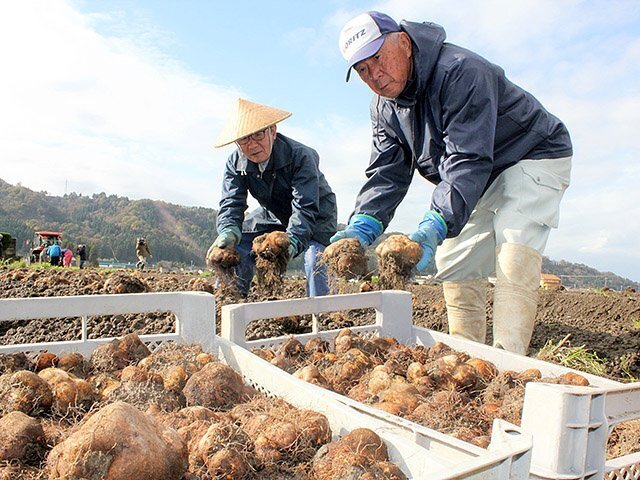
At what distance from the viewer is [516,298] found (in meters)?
3.19

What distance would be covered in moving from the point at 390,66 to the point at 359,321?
11.1 feet

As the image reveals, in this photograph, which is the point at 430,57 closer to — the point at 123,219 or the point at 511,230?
the point at 511,230

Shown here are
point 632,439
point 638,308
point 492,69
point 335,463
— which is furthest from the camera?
point 638,308

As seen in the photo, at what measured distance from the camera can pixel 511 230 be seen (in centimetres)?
328

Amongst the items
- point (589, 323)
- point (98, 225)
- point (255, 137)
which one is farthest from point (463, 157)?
point (98, 225)

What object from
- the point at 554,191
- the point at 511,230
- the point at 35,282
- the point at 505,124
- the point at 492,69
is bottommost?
the point at 35,282

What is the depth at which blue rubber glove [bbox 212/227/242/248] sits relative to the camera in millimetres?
4418

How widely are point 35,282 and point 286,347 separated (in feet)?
20.4

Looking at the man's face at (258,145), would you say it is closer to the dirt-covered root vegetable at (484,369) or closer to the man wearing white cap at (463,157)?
the man wearing white cap at (463,157)

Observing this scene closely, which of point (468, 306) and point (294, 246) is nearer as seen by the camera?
point (468, 306)

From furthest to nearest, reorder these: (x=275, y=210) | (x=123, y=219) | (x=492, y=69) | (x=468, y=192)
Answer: (x=123, y=219)
(x=275, y=210)
(x=492, y=69)
(x=468, y=192)

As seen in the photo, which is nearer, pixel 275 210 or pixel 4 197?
pixel 275 210

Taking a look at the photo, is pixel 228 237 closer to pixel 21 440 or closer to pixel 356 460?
pixel 21 440

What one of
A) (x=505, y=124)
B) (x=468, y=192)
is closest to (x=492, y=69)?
(x=505, y=124)
